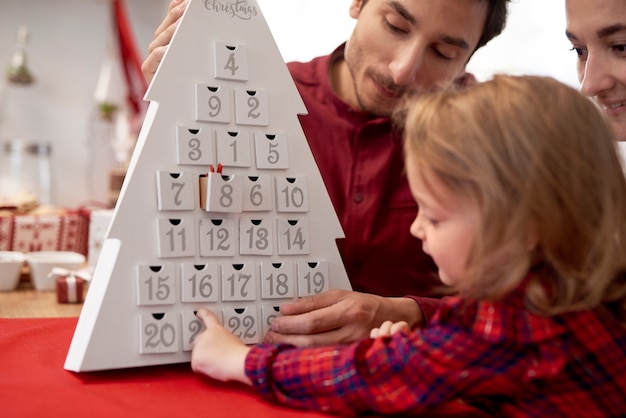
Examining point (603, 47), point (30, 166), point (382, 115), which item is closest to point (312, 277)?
point (382, 115)

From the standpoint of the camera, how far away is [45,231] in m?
1.79

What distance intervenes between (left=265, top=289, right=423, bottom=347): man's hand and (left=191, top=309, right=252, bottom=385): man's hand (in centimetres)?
8

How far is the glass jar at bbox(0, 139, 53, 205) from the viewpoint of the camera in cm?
347

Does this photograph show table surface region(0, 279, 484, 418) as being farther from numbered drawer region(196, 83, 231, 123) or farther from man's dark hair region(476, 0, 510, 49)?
man's dark hair region(476, 0, 510, 49)

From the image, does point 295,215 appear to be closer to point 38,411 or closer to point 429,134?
point 429,134

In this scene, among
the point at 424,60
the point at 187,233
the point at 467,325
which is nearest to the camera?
the point at 467,325

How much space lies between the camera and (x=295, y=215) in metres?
0.99

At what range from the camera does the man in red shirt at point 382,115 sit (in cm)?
119

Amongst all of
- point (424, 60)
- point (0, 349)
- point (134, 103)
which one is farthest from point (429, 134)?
point (134, 103)

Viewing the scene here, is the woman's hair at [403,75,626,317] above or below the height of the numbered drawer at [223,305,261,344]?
above

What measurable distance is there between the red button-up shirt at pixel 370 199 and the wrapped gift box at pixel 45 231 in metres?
0.82

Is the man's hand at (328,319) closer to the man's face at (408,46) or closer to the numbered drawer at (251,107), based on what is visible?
the numbered drawer at (251,107)

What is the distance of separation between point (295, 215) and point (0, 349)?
1.50 feet

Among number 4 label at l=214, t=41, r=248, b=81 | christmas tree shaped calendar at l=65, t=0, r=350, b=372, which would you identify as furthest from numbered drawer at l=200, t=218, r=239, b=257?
number 4 label at l=214, t=41, r=248, b=81
